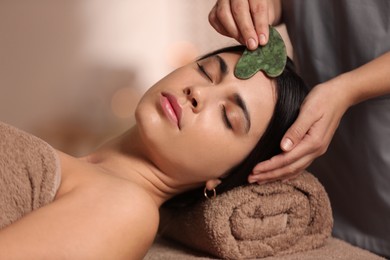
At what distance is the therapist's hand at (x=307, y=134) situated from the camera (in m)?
1.21

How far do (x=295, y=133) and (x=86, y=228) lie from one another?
47cm

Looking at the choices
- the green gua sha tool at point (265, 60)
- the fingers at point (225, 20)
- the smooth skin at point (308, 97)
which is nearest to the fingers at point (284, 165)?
the smooth skin at point (308, 97)

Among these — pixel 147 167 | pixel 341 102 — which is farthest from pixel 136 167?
pixel 341 102

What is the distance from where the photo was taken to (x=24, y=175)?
3.57ft

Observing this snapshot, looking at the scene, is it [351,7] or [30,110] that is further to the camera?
[30,110]

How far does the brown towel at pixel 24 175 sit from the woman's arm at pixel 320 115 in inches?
17.0

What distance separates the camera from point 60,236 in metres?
0.99

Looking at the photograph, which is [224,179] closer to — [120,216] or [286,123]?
[286,123]

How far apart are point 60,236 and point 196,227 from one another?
0.40m

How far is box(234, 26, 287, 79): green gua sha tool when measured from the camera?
1.25 m

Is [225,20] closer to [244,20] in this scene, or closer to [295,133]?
[244,20]

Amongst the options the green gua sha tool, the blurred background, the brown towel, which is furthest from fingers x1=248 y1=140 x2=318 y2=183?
the blurred background

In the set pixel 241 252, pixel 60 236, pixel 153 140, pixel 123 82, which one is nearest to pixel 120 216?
pixel 60 236

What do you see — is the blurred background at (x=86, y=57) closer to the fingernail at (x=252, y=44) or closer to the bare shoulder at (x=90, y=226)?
the fingernail at (x=252, y=44)
